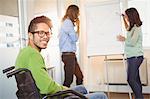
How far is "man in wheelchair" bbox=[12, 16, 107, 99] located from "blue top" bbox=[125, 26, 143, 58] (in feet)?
5.27

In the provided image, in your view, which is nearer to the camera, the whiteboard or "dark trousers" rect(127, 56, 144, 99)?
"dark trousers" rect(127, 56, 144, 99)

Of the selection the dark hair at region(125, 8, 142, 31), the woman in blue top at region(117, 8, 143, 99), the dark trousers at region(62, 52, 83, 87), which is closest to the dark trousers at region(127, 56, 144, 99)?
the woman in blue top at region(117, 8, 143, 99)

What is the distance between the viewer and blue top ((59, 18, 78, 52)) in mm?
3572

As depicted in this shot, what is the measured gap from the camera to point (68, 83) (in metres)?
3.74

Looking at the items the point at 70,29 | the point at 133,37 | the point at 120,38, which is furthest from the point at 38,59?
the point at 120,38

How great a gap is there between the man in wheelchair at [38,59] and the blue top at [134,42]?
161 centimetres

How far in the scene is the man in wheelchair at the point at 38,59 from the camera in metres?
1.80

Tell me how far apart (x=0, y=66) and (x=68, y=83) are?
980mm

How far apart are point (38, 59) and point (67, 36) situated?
1.84 m

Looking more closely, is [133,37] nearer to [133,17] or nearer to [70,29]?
[133,17]

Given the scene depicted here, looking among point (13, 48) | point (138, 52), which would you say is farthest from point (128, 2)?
point (13, 48)

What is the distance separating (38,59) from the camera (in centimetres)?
183

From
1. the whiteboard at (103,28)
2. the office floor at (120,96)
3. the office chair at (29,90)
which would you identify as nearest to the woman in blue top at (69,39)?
the whiteboard at (103,28)

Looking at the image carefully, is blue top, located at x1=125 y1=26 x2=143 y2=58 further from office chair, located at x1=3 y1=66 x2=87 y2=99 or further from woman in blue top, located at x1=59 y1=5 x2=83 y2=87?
office chair, located at x1=3 y1=66 x2=87 y2=99
